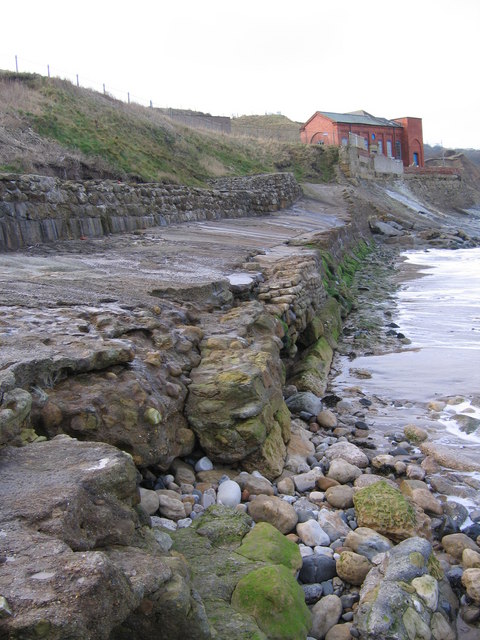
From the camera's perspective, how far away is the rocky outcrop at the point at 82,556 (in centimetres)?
194

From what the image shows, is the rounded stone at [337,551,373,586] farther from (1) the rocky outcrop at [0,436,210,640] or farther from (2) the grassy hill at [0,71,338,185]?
(2) the grassy hill at [0,71,338,185]

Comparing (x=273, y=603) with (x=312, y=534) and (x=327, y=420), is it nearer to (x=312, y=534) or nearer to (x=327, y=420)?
(x=312, y=534)

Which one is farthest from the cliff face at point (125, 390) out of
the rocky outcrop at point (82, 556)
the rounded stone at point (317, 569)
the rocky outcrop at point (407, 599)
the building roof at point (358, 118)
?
the building roof at point (358, 118)

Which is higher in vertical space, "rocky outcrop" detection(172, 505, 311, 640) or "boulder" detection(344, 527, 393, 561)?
"rocky outcrop" detection(172, 505, 311, 640)

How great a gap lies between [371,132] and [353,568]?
5109 centimetres

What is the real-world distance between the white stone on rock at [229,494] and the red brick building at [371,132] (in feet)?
Answer: 141

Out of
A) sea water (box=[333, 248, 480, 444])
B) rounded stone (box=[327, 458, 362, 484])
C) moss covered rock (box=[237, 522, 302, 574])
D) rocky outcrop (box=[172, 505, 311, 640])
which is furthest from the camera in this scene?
sea water (box=[333, 248, 480, 444])

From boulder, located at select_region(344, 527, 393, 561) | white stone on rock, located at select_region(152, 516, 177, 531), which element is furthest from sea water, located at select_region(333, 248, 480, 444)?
white stone on rock, located at select_region(152, 516, 177, 531)

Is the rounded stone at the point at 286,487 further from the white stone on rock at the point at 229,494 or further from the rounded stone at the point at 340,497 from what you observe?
the white stone on rock at the point at 229,494

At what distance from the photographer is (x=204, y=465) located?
465 cm

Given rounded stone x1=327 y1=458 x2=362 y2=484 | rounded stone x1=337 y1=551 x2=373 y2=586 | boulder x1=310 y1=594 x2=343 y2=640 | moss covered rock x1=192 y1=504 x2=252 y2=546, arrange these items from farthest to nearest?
1. rounded stone x1=327 y1=458 x2=362 y2=484
2. rounded stone x1=337 y1=551 x2=373 y2=586
3. moss covered rock x1=192 y1=504 x2=252 y2=546
4. boulder x1=310 y1=594 x2=343 y2=640

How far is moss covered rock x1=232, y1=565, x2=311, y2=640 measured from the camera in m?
2.89

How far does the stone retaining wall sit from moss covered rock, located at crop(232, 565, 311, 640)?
711 cm

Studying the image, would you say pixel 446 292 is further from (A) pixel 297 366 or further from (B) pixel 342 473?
(B) pixel 342 473
